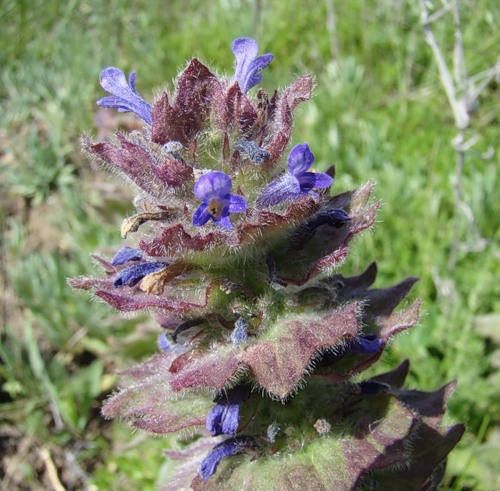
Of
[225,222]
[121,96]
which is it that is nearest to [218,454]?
[225,222]

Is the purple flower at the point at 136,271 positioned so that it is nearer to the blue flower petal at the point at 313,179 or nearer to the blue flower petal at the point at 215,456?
the blue flower petal at the point at 313,179

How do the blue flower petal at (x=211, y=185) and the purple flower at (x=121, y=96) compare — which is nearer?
the blue flower petal at (x=211, y=185)

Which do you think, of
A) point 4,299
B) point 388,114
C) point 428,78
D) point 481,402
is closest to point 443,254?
point 481,402

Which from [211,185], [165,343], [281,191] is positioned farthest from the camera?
[165,343]

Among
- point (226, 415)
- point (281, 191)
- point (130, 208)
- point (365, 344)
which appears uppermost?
point (130, 208)

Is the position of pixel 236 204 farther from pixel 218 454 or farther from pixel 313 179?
pixel 218 454

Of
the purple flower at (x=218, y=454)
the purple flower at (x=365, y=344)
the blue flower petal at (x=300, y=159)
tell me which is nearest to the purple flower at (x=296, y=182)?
the blue flower petal at (x=300, y=159)

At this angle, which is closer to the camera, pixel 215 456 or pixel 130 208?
pixel 215 456

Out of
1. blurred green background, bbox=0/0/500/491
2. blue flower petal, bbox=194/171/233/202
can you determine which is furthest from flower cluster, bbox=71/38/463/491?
blurred green background, bbox=0/0/500/491
